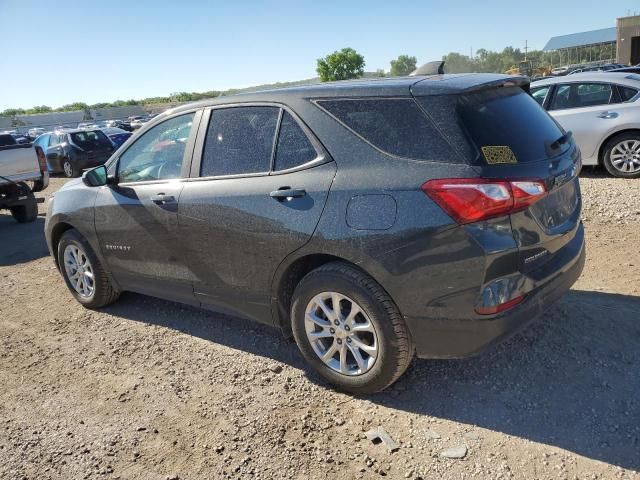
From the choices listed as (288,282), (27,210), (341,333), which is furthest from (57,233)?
(27,210)

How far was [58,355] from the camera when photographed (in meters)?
4.04

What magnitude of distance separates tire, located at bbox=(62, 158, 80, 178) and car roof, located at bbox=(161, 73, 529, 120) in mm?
14372

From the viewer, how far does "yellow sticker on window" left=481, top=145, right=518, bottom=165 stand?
2.57 m

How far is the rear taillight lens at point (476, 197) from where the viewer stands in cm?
249

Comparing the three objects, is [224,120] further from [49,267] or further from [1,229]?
[1,229]

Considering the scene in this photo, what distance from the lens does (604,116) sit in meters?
8.13

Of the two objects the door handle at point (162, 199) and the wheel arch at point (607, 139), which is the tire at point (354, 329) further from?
the wheel arch at point (607, 139)

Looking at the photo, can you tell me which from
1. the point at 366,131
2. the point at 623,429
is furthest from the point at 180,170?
the point at 623,429

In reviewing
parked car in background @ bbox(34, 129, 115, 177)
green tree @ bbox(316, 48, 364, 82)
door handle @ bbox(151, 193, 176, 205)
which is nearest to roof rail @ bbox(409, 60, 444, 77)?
door handle @ bbox(151, 193, 176, 205)

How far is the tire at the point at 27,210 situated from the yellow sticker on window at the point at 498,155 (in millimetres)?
9113

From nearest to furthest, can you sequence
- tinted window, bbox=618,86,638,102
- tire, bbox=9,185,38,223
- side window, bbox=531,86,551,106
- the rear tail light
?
1. tinted window, bbox=618,86,638,102
2. side window, bbox=531,86,551,106
3. tire, bbox=9,185,38,223
4. the rear tail light

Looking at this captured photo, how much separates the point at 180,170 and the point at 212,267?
30.2 inches

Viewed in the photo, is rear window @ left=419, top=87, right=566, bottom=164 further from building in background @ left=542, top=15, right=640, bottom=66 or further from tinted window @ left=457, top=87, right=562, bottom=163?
building in background @ left=542, top=15, right=640, bottom=66

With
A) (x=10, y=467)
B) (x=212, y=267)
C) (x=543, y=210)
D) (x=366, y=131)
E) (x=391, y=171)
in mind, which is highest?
(x=366, y=131)
